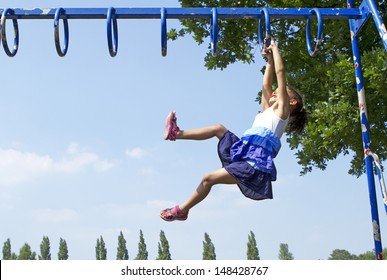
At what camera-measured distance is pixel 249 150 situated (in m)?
4.68

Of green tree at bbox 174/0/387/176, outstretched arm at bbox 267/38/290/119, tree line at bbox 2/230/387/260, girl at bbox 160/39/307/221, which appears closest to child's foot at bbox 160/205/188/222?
girl at bbox 160/39/307/221

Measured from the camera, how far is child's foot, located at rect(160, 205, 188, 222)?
4910 mm

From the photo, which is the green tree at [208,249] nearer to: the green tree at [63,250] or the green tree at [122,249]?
the green tree at [122,249]

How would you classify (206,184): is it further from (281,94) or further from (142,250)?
(142,250)

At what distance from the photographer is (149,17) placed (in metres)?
5.15

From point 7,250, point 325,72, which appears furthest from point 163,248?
point 325,72

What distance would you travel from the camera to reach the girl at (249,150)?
182 inches

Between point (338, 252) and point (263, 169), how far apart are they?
4578 inches

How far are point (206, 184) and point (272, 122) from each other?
766 mm

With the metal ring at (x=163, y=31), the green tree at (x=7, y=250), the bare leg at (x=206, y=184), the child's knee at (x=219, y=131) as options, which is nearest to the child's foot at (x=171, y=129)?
the child's knee at (x=219, y=131)
